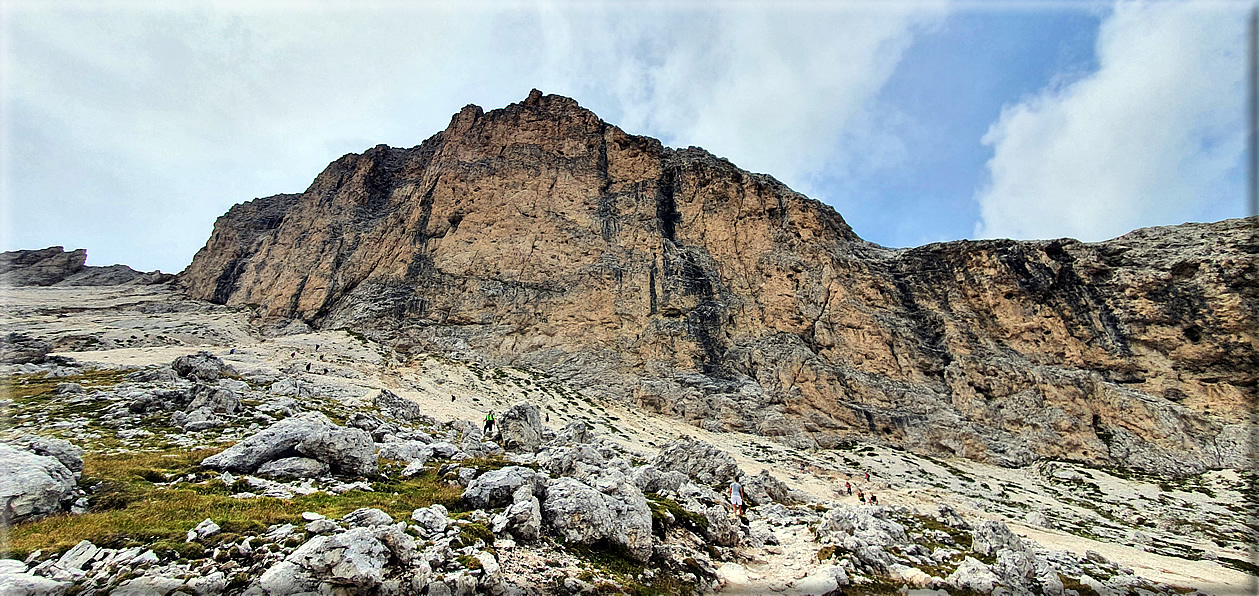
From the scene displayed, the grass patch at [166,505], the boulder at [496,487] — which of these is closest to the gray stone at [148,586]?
the grass patch at [166,505]

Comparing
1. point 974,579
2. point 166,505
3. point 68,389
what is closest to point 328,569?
point 166,505

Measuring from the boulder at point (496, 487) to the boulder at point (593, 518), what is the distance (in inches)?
25.5

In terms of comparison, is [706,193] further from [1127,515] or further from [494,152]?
[1127,515]

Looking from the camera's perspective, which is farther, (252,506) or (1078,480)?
(1078,480)

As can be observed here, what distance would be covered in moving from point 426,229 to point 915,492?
6456cm

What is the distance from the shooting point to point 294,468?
13.1 metres

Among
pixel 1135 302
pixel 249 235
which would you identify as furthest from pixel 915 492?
pixel 249 235

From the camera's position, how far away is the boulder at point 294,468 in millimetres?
12844

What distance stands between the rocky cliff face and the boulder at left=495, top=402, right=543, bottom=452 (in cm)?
2607

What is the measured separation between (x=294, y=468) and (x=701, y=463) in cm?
1889

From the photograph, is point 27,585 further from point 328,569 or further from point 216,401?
point 216,401

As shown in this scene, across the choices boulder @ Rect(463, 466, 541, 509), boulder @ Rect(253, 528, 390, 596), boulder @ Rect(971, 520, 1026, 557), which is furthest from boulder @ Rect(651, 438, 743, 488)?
boulder @ Rect(253, 528, 390, 596)

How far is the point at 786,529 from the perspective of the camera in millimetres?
18641

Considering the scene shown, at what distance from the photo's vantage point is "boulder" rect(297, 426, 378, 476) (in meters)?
14.1
